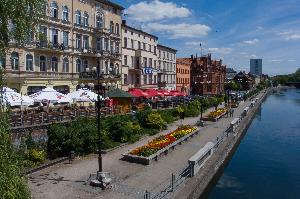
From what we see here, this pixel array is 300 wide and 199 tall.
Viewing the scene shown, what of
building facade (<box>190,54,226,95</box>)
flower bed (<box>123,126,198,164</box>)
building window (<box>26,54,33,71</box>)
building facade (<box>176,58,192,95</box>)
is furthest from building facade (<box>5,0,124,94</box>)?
building facade (<box>190,54,226,95</box>)

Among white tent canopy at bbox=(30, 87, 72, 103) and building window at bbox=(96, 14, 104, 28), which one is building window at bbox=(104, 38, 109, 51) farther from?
white tent canopy at bbox=(30, 87, 72, 103)

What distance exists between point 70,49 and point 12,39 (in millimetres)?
37494

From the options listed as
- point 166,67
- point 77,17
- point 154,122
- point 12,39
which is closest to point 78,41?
point 77,17

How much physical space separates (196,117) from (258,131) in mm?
7582

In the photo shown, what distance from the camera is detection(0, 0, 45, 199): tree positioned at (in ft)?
28.9

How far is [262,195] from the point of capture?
21.0m

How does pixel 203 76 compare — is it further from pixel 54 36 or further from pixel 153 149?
pixel 153 149

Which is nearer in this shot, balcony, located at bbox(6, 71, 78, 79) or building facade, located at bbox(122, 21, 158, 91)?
balcony, located at bbox(6, 71, 78, 79)

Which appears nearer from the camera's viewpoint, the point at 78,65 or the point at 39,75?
the point at 39,75

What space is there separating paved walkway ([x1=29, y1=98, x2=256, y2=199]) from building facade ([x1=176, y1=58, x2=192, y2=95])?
6176 cm

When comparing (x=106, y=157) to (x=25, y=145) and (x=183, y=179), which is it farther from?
(x=183, y=179)

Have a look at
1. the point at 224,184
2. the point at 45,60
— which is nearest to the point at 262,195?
the point at 224,184

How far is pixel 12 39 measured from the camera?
9.45m

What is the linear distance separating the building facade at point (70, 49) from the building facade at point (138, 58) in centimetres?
281
